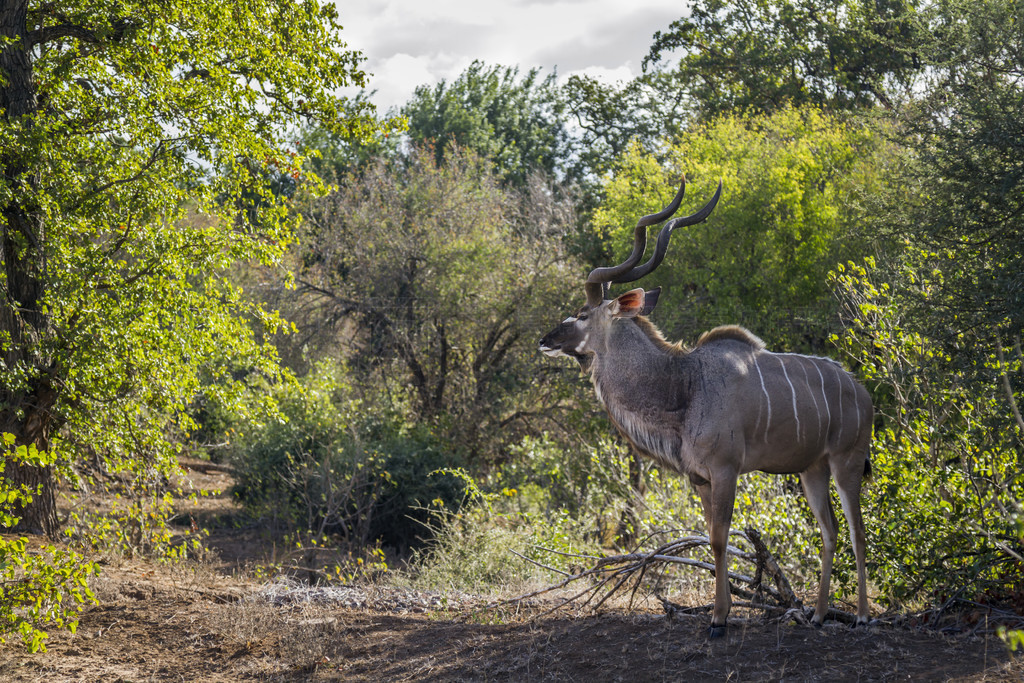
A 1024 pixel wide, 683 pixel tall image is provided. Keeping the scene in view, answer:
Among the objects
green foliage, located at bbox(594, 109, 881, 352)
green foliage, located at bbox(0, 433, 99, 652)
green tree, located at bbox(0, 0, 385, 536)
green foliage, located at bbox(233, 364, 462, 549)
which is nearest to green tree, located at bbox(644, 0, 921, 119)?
green foliage, located at bbox(594, 109, 881, 352)

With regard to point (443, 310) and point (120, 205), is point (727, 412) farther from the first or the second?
point (443, 310)

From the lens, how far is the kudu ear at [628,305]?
6.30m

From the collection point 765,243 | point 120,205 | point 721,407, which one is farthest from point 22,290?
point 765,243

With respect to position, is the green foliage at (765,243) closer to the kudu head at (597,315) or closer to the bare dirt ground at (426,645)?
the bare dirt ground at (426,645)

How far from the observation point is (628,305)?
636 centimetres

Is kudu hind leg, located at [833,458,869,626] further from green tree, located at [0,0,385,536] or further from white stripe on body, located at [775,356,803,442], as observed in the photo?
green tree, located at [0,0,385,536]

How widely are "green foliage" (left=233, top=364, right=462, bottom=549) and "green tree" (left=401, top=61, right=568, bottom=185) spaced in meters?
21.9

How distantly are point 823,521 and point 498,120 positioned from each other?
121ft

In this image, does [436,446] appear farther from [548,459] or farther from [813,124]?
[813,124]

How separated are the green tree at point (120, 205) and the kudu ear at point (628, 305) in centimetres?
489

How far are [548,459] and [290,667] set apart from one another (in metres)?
9.41

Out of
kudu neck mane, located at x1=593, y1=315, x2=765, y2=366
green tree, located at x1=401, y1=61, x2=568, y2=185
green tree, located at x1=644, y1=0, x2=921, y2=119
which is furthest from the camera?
green tree, located at x1=401, y1=61, x2=568, y2=185

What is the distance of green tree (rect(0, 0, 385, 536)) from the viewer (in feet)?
29.3

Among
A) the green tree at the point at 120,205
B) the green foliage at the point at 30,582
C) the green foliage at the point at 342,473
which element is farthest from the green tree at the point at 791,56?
the green foliage at the point at 30,582
